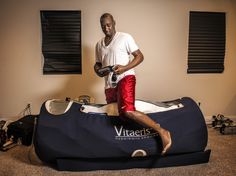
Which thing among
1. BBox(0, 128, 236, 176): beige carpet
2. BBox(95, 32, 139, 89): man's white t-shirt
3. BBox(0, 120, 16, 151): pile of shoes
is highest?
BBox(95, 32, 139, 89): man's white t-shirt

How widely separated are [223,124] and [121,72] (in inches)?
68.2

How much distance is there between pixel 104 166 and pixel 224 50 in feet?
7.89

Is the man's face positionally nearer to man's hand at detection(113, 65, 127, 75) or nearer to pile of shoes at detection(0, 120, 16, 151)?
man's hand at detection(113, 65, 127, 75)

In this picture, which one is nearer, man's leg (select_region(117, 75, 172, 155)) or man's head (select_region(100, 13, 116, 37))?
man's leg (select_region(117, 75, 172, 155))

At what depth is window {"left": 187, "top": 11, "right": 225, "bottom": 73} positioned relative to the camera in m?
3.21

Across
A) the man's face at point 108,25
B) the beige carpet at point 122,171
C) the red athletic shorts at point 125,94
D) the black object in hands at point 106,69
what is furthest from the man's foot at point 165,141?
the man's face at point 108,25

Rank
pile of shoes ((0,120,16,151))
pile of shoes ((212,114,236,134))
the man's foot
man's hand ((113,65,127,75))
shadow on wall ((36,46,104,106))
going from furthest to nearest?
shadow on wall ((36,46,104,106)), pile of shoes ((212,114,236,134)), pile of shoes ((0,120,16,151)), man's hand ((113,65,127,75)), the man's foot

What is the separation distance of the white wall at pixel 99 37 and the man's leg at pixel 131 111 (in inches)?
43.1

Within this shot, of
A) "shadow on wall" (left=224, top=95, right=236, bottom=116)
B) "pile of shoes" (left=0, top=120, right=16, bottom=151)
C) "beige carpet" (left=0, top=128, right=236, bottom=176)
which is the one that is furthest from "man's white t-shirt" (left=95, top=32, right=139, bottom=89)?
"shadow on wall" (left=224, top=95, right=236, bottom=116)

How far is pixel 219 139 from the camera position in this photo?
9.18ft

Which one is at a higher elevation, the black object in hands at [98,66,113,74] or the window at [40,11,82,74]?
the window at [40,11,82,74]

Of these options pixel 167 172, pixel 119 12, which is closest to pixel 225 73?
pixel 119 12

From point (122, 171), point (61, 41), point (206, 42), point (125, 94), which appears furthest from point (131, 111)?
point (206, 42)

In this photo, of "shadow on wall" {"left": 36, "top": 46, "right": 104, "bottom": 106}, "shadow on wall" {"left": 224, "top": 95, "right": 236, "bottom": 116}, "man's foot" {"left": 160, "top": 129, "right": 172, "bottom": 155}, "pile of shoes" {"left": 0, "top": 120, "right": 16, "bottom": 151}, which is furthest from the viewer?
"shadow on wall" {"left": 224, "top": 95, "right": 236, "bottom": 116}
